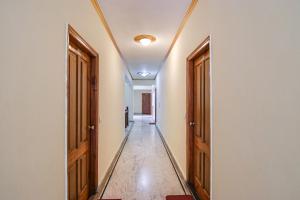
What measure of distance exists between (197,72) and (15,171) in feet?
7.66

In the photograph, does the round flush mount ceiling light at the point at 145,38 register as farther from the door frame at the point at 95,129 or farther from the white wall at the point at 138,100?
the white wall at the point at 138,100

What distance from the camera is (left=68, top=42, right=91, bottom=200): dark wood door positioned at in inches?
74.8

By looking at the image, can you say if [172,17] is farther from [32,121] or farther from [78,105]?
[32,121]

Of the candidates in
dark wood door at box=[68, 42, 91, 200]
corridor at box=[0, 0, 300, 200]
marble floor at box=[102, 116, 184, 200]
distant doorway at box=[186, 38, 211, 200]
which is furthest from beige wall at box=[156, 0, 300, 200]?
dark wood door at box=[68, 42, 91, 200]

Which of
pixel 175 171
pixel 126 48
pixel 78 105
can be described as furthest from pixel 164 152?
pixel 78 105

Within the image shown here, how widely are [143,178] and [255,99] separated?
2649 mm

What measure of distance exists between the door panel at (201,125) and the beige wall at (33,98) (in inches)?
61.7

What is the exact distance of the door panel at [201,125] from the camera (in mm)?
2220

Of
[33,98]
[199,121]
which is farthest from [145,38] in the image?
[33,98]

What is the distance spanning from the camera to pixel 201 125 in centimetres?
244

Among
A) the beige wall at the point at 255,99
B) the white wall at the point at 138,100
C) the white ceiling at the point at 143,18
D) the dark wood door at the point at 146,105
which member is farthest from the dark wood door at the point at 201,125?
the dark wood door at the point at 146,105

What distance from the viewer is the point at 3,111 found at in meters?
0.87

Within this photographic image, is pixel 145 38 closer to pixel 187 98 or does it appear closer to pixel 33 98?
pixel 187 98

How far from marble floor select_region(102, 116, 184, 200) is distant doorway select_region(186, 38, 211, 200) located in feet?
1.46
